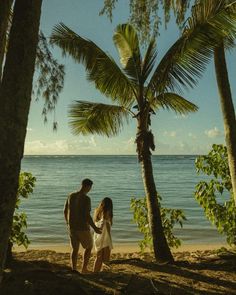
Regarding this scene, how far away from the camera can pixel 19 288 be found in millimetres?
5203

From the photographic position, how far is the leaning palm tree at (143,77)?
6957mm

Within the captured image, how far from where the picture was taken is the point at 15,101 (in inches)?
142

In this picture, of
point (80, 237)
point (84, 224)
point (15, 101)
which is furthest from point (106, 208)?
point (15, 101)

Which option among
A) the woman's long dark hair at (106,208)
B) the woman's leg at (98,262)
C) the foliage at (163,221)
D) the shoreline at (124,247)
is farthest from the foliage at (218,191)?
the shoreline at (124,247)

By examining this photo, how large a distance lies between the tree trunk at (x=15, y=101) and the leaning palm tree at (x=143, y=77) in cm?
→ 374

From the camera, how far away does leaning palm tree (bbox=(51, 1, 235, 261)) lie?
6.96 m

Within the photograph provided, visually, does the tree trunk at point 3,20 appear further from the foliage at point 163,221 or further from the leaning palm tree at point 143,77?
the foliage at point 163,221

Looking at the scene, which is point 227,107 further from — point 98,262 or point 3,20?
point 3,20

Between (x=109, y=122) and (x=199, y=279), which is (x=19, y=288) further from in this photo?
(x=109, y=122)

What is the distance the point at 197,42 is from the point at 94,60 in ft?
6.99

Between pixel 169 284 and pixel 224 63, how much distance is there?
3884 millimetres

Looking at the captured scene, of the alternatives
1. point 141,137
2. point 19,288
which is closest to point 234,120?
point 141,137

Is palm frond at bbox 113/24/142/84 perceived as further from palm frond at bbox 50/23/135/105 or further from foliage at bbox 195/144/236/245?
foliage at bbox 195/144/236/245

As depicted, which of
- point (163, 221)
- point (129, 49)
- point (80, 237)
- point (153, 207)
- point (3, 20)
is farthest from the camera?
point (163, 221)
